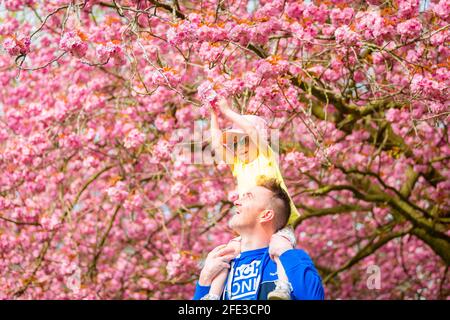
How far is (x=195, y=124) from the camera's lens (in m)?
8.03

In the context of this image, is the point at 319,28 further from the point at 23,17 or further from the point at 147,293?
the point at 147,293

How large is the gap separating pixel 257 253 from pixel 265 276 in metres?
0.15

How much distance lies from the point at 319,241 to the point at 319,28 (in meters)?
4.51

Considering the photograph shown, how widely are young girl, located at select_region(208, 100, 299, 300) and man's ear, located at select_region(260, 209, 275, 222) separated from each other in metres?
0.08

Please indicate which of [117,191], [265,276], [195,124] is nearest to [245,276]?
[265,276]

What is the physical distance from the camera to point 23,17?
26.2ft

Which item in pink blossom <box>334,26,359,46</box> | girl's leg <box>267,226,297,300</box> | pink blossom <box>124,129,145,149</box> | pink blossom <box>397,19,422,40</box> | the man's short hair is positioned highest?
pink blossom <box>124,129,145,149</box>

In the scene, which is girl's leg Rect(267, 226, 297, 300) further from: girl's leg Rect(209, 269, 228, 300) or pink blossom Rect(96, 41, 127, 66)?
pink blossom Rect(96, 41, 127, 66)

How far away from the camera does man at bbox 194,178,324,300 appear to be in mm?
3811

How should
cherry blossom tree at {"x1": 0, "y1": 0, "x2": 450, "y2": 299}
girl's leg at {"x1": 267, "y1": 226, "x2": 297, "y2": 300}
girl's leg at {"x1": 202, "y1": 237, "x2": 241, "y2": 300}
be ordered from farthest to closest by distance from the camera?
cherry blossom tree at {"x1": 0, "y1": 0, "x2": 450, "y2": 299}, girl's leg at {"x1": 202, "y1": 237, "x2": 241, "y2": 300}, girl's leg at {"x1": 267, "y1": 226, "x2": 297, "y2": 300}

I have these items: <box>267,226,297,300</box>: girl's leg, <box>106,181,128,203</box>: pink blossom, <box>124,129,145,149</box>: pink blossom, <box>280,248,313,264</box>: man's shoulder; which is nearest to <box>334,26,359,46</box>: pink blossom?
<box>267,226,297,300</box>: girl's leg

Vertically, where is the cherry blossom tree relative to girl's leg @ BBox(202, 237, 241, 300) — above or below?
above

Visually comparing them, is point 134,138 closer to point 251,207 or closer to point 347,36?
point 347,36

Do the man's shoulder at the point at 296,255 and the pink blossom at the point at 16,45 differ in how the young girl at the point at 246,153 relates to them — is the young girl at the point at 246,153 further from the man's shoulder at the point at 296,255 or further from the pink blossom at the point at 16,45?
the pink blossom at the point at 16,45
